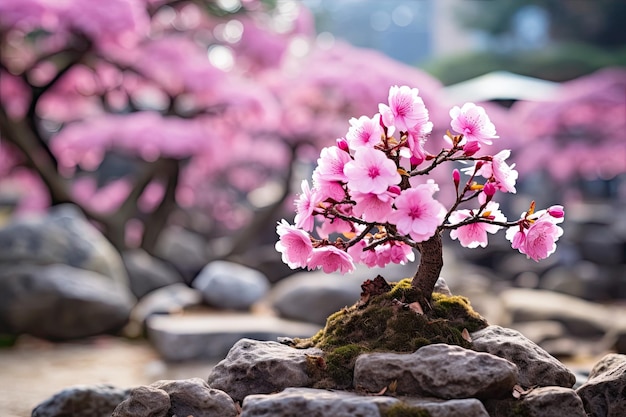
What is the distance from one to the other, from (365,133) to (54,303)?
11.9 ft

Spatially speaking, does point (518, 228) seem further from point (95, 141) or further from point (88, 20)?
point (95, 141)

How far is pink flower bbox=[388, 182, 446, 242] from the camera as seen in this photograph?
180cm

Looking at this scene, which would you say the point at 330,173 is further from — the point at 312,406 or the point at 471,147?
Answer: the point at 312,406

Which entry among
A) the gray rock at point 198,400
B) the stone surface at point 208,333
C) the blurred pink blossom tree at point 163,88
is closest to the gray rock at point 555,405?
the gray rock at point 198,400

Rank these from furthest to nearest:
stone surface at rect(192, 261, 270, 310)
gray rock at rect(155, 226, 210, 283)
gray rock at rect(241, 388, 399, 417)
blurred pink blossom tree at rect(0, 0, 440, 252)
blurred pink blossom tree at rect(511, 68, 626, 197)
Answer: blurred pink blossom tree at rect(511, 68, 626, 197) < gray rock at rect(155, 226, 210, 283) < blurred pink blossom tree at rect(0, 0, 440, 252) < stone surface at rect(192, 261, 270, 310) < gray rock at rect(241, 388, 399, 417)

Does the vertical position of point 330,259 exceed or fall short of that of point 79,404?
it exceeds it

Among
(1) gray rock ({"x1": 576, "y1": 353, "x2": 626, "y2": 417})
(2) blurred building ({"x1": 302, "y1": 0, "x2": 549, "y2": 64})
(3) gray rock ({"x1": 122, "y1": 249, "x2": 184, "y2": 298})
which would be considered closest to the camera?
(1) gray rock ({"x1": 576, "y1": 353, "x2": 626, "y2": 417})

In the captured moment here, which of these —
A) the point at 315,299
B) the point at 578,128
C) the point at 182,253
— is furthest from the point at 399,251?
the point at 578,128

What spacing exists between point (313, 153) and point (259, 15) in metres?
1.64

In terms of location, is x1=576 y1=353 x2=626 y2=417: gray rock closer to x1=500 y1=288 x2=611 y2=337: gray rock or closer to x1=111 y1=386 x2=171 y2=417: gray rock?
x1=111 y1=386 x2=171 y2=417: gray rock

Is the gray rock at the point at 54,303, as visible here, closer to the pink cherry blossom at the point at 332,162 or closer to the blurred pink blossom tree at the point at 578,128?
the pink cherry blossom at the point at 332,162

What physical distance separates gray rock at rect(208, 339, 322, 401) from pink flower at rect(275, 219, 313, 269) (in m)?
0.26

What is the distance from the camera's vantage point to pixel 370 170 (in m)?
1.83

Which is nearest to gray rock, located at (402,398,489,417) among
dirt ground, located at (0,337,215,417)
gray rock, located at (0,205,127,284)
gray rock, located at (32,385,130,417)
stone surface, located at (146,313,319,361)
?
gray rock, located at (32,385,130,417)
